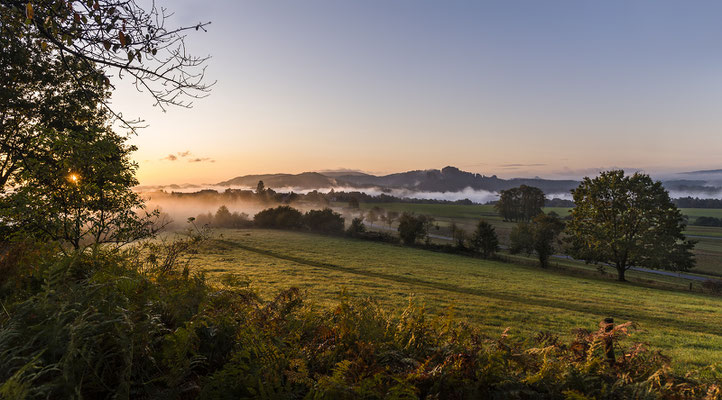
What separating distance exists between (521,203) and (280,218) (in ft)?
266

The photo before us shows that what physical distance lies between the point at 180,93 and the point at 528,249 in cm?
A: 6358

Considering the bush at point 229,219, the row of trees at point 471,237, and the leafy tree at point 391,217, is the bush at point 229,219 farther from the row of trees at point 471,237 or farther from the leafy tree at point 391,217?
the leafy tree at point 391,217

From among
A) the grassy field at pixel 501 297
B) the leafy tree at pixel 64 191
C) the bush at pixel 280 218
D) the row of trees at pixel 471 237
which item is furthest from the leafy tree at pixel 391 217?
the leafy tree at pixel 64 191

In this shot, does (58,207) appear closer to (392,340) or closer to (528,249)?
(392,340)

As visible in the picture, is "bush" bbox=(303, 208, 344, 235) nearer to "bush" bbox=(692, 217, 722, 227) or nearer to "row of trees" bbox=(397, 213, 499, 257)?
"row of trees" bbox=(397, 213, 499, 257)

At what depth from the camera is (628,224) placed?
3916cm

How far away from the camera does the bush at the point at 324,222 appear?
76.6m

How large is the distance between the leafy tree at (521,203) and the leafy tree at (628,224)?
216 feet

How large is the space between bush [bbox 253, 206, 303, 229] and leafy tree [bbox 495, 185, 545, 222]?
73312 mm

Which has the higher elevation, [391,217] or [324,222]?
[324,222]

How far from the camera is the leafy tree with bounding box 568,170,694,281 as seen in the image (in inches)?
1471

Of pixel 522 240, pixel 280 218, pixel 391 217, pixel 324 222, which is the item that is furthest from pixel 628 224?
pixel 391 217

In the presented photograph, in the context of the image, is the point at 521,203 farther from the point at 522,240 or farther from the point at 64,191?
the point at 64,191

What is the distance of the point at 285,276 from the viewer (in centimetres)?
2773
